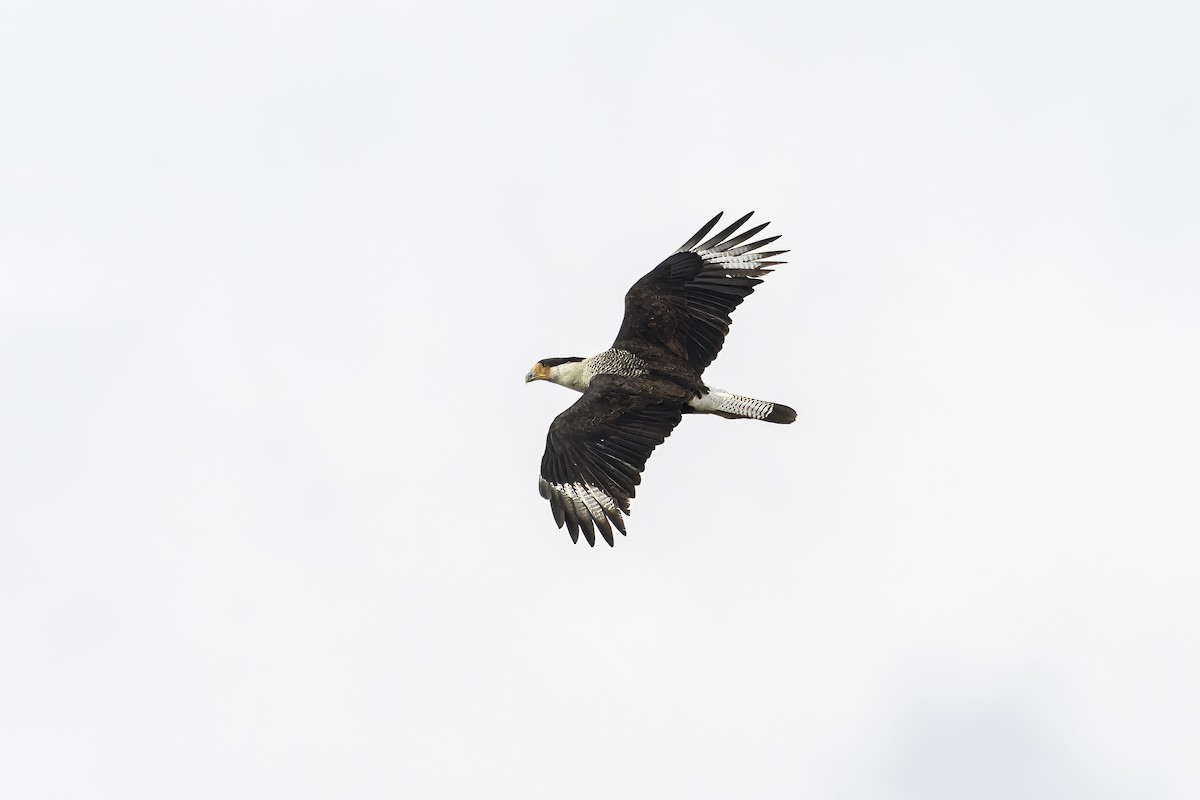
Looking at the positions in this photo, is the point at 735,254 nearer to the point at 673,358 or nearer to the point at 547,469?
the point at 673,358

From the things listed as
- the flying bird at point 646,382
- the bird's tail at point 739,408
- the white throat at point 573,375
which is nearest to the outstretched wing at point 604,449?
the flying bird at point 646,382

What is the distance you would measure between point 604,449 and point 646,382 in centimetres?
104

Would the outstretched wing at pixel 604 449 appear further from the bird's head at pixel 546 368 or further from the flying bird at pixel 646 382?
the bird's head at pixel 546 368

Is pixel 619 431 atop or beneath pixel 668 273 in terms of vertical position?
beneath

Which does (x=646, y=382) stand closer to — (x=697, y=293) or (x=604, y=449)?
(x=604, y=449)

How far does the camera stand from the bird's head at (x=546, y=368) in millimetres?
20438

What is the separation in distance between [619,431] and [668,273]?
242 cm

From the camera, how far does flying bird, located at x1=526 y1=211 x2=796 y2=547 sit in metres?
18.4

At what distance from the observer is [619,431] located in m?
18.6

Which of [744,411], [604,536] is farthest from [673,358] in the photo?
[604,536]

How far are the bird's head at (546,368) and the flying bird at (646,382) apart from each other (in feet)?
0.04

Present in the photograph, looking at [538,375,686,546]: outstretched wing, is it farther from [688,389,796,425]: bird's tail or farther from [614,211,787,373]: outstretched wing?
[614,211,787,373]: outstretched wing

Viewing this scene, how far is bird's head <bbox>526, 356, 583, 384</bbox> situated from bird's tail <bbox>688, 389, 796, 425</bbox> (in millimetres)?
1960

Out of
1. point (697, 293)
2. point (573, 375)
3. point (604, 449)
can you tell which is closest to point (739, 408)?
point (697, 293)
